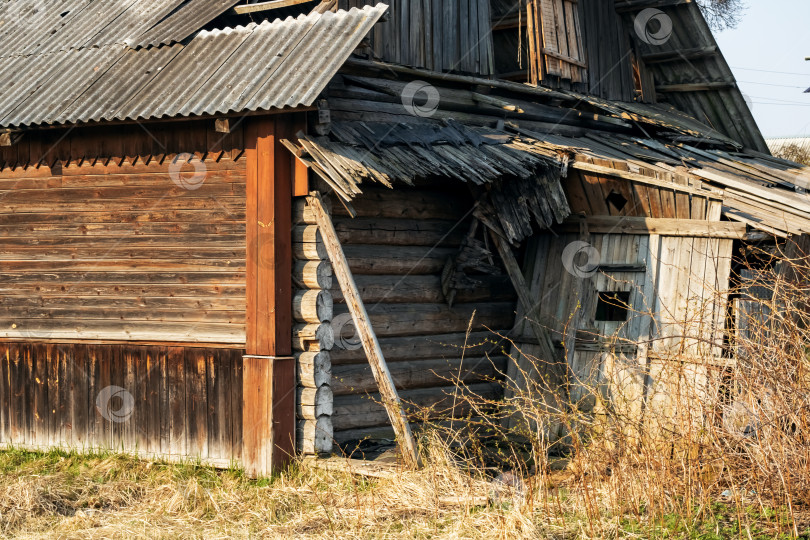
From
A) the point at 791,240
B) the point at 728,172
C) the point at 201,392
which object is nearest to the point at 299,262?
the point at 201,392

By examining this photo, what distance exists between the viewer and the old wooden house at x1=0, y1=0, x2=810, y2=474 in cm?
896

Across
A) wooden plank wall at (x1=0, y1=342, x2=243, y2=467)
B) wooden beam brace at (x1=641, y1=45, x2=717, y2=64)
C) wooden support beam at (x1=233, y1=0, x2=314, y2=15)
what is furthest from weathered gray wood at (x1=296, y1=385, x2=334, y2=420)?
wooden beam brace at (x1=641, y1=45, x2=717, y2=64)

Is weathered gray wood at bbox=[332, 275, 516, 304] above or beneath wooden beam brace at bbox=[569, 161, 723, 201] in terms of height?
beneath

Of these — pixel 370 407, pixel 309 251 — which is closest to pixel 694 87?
pixel 370 407

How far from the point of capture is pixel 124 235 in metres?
9.76

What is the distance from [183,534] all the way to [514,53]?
810 centimetres

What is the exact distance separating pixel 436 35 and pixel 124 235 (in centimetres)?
422

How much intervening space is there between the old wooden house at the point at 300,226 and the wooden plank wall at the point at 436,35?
27 millimetres

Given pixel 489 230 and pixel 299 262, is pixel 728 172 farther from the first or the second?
pixel 299 262

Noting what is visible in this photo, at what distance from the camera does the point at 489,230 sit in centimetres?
1070

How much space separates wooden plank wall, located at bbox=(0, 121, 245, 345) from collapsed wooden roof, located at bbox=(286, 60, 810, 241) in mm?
1214
